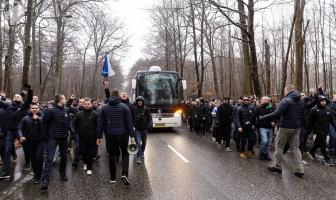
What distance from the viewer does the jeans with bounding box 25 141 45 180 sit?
8.38 metres

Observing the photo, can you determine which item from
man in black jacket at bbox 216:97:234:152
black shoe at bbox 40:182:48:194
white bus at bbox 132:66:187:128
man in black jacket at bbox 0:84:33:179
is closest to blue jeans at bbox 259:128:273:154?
man in black jacket at bbox 216:97:234:152

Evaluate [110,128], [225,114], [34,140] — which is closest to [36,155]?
[34,140]

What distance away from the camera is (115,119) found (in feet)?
26.2

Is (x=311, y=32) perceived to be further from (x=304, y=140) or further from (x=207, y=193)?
(x=207, y=193)

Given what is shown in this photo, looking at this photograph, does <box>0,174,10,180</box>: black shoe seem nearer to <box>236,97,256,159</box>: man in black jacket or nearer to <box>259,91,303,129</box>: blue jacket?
<box>259,91,303,129</box>: blue jacket

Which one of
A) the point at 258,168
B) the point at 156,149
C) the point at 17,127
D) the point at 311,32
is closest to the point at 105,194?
the point at 17,127

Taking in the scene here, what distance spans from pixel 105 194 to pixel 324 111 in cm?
661

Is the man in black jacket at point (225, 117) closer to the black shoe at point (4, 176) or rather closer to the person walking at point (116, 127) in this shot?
the person walking at point (116, 127)

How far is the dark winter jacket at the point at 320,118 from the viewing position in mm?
10719

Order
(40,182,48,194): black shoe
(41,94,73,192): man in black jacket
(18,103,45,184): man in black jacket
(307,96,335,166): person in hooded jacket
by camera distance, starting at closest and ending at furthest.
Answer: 1. (40,182,48,194): black shoe
2. (41,94,73,192): man in black jacket
3. (18,103,45,184): man in black jacket
4. (307,96,335,166): person in hooded jacket

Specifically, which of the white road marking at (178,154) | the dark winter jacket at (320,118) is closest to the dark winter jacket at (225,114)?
the white road marking at (178,154)

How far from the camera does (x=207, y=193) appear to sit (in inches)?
280

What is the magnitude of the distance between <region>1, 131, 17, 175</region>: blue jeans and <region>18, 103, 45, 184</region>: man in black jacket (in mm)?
682

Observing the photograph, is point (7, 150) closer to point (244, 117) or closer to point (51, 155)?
Result: point (51, 155)
